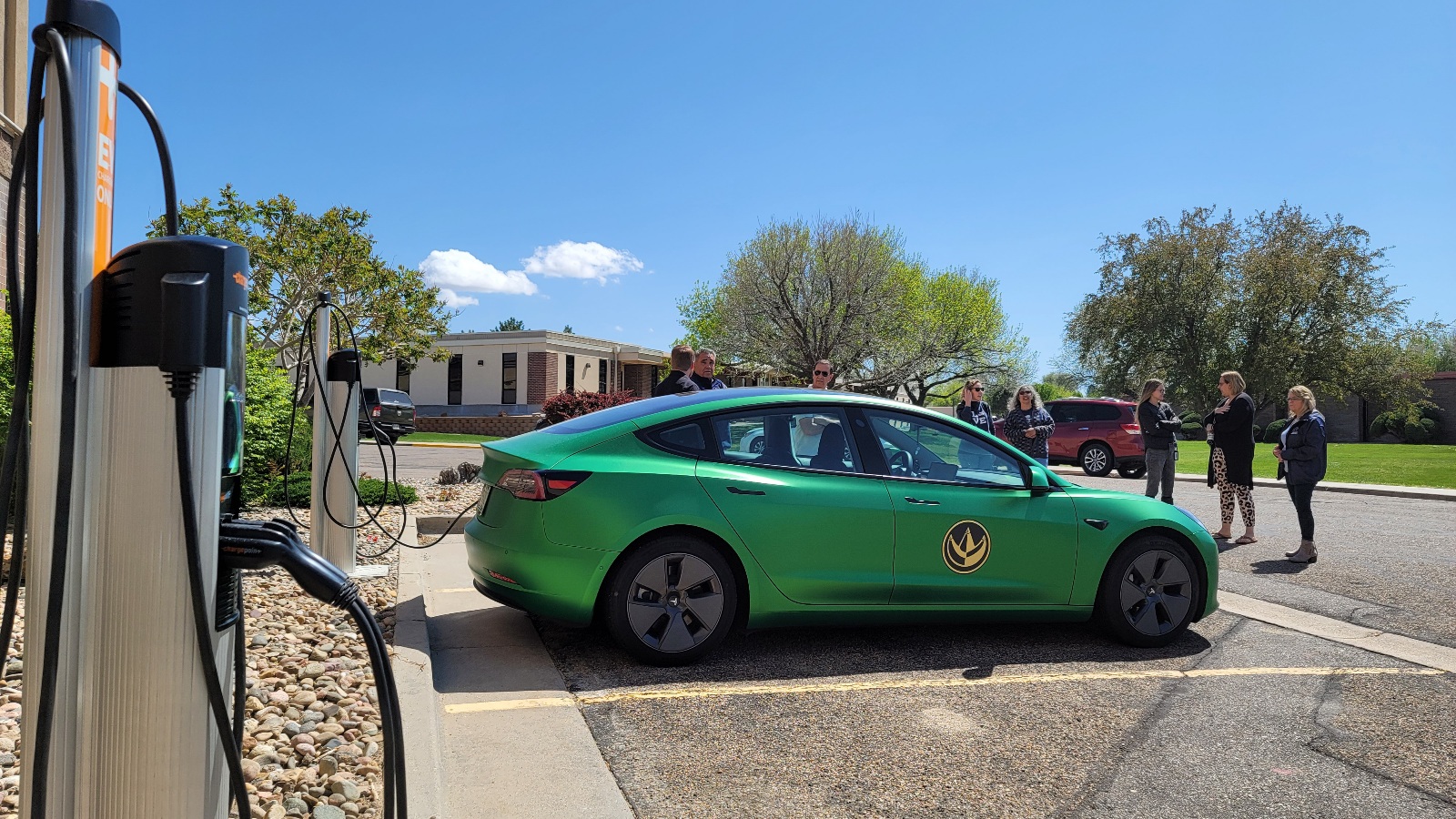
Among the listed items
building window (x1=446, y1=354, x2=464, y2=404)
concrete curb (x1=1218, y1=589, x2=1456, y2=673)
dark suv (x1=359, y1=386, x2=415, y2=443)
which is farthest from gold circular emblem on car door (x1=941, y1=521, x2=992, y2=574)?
building window (x1=446, y1=354, x2=464, y2=404)

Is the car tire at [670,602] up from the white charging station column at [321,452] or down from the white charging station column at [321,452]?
down

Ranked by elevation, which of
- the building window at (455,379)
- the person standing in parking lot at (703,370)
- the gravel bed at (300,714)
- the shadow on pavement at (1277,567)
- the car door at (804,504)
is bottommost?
the shadow on pavement at (1277,567)

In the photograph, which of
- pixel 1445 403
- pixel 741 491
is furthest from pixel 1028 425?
pixel 1445 403

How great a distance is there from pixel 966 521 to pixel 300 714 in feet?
11.3

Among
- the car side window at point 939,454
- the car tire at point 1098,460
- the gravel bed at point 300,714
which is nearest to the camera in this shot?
the gravel bed at point 300,714

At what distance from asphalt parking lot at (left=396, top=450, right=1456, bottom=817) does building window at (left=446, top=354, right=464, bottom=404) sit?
127ft

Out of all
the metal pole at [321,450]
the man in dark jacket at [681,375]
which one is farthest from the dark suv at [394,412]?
the metal pole at [321,450]

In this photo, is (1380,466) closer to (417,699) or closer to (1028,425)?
(1028,425)

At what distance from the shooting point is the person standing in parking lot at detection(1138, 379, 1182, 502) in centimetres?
1072

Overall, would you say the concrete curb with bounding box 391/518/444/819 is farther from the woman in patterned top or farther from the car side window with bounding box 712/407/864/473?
the woman in patterned top

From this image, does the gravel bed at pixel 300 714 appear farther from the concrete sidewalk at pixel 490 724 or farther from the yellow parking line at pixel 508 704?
the yellow parking line at pixel 508 704

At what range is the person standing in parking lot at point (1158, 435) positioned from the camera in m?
10.7

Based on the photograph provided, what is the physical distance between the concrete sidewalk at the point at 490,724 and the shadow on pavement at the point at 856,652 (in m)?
0.24

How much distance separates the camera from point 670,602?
468 centimetres
